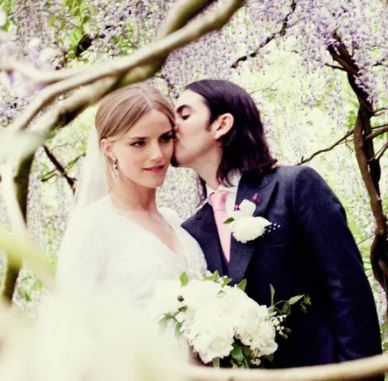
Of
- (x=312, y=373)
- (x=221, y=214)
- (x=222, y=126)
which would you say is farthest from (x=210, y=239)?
(x=312, y=373)

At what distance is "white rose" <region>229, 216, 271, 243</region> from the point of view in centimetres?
202

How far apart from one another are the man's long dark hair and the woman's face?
0.57 ft

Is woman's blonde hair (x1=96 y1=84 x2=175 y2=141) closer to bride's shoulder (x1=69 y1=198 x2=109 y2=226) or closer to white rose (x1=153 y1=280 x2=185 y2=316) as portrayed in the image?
bride's shoulder (x1=69 y1=198 x2=109 y2=226)

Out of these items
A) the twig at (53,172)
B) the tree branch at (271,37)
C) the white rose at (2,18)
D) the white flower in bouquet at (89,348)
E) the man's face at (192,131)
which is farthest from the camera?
the twig at (53,172)

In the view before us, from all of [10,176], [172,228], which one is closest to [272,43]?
[172,228]

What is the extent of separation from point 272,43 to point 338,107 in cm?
57

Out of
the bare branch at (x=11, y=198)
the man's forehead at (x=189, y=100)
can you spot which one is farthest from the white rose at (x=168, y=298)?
the bare branch at (x=11, y=198)

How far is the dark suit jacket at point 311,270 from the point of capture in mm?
2055

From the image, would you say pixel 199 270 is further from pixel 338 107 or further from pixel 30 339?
pixel 338 107

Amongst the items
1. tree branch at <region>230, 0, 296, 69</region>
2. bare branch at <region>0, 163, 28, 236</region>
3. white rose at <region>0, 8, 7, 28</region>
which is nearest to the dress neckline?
bare branch at <region>0, 163, 28, 236</region>

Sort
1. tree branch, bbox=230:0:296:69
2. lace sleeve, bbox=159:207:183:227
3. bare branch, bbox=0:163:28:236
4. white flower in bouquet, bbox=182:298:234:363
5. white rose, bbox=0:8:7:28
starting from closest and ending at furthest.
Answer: bare branch, bbox=0:163:28:236, white flower in bouquet, bbox=182:298:234:363, lace sleeve, bbox=159:207:183:227, white rose, bbox=0:8:7:28, tree branch, bbox=230:0:296:69

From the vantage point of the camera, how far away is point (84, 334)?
0.63 ft

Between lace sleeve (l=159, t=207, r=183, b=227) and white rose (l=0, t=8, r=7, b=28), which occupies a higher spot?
white rose (l=0, t=8, r=7, b=28)

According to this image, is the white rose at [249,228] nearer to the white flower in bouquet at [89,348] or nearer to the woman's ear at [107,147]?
the woman's ear at [107,147]
